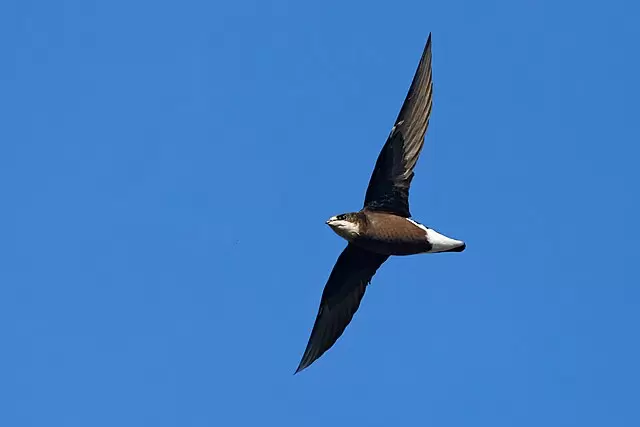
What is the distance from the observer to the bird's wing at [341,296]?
2097 cm

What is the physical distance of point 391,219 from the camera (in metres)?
20.0

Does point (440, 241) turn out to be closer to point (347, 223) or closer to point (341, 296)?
point (347, 223)

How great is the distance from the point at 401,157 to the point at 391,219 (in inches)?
36.9

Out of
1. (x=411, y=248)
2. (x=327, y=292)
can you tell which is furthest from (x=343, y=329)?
(x=411, y=248)

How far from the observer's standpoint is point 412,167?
20.2 m

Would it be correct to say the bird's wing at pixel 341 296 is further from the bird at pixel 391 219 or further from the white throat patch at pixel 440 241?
the white throat patch at pixel 440 241

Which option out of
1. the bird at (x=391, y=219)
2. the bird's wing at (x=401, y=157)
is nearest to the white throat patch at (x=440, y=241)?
the bird at (x=391, y=219)

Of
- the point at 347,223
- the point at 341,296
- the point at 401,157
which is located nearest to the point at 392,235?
the point at 347,223

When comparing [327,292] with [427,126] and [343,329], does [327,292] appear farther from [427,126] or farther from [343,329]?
[427,126]

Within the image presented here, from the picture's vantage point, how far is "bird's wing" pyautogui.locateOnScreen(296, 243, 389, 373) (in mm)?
20969

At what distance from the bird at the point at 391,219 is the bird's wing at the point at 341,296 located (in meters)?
0.01

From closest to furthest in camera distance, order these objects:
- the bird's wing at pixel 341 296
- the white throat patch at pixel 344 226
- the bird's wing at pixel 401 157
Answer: the white throat patch at pixel 344 226
the bird's wing at pixel 401 157
the bird's wing at pixel 341 296

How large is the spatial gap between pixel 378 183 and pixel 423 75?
5.84 ft

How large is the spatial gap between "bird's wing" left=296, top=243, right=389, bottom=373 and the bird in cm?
1
